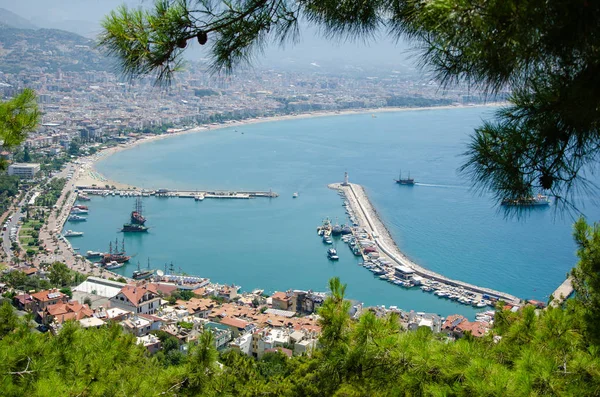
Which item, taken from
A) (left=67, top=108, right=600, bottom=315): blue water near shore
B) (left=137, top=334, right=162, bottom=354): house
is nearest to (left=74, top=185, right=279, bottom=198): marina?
(left=67, top=108, right=600, bottom=315): blue water near shore

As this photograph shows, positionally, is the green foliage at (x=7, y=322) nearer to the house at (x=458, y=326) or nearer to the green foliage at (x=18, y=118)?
the green foliage at (x=18, y=118)

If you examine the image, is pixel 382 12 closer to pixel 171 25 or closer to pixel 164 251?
pixel 171 25

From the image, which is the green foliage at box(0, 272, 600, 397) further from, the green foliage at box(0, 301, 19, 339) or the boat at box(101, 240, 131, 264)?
the boat at box(101, 240, 131, 264)

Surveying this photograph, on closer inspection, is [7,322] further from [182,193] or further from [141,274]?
[182,193]

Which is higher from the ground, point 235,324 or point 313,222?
point 313,222

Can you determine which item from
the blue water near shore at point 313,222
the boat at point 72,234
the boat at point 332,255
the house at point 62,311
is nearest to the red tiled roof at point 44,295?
the house at point 62,311

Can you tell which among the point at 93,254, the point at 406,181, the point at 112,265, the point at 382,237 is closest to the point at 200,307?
the point at 112,265

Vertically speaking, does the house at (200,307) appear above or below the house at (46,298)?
below
